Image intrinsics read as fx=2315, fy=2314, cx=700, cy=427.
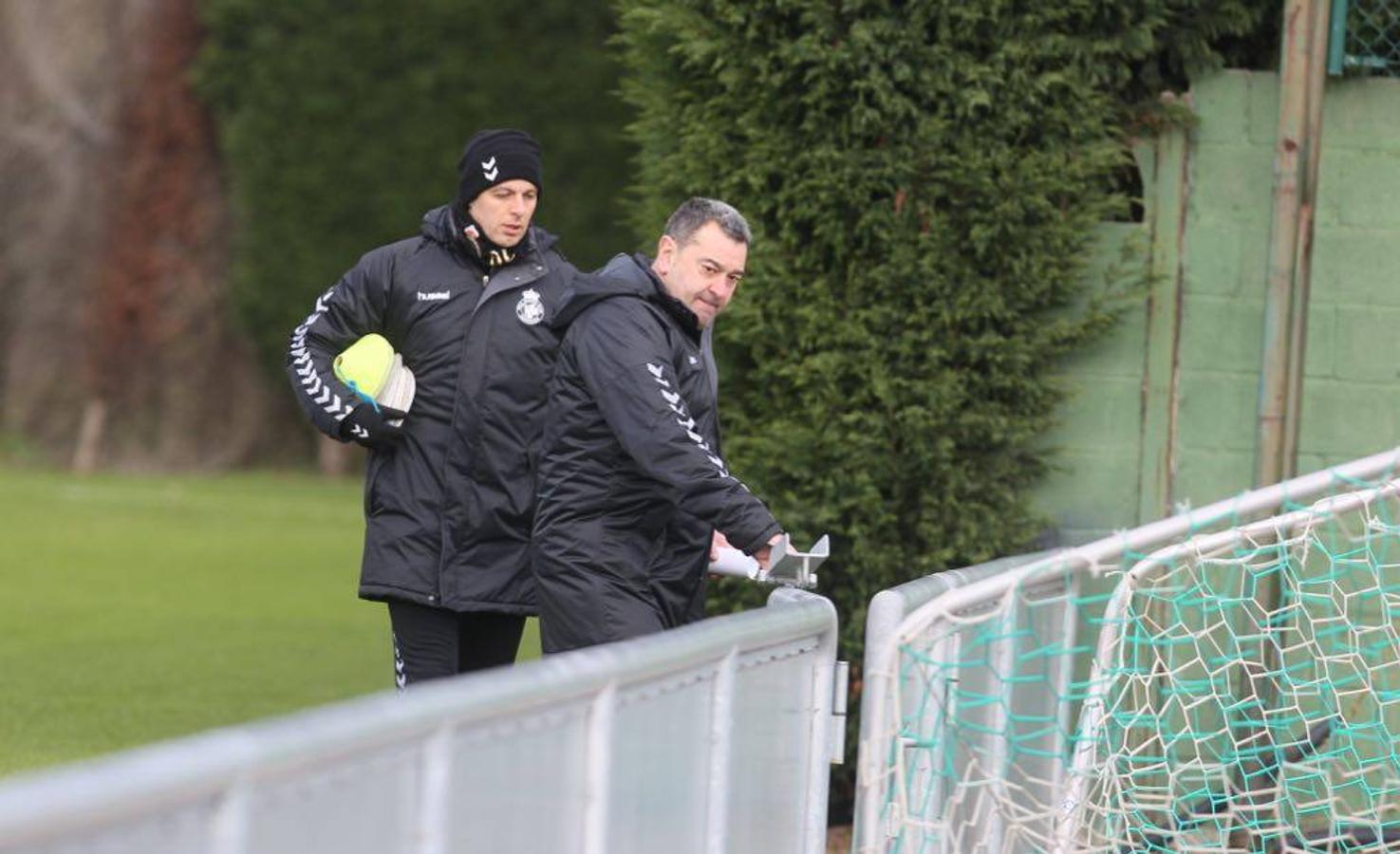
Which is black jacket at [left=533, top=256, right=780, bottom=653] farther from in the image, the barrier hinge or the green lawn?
the green lawn

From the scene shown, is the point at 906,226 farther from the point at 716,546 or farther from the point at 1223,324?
the point at 716,546

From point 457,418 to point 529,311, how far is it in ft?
1.10

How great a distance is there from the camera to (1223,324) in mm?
7164

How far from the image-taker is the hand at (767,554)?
507 centimetres

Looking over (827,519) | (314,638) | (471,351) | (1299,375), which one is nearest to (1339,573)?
(1299,375)

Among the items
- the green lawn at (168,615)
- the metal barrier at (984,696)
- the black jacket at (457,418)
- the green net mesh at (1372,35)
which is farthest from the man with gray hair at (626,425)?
the green lawn at (168,615)

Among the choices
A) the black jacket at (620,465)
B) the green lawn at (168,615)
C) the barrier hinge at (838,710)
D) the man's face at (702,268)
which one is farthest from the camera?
the green lawn at (168,615)

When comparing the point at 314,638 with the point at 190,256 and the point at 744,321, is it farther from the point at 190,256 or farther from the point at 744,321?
the point at 190,256

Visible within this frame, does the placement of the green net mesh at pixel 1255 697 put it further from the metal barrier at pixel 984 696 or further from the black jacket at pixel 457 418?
the black jacket at pixel 457 418

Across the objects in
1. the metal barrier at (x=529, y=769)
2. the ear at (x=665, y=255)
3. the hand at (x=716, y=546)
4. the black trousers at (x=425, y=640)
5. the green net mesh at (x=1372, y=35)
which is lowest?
the metal barrier at (x=529, y=769)

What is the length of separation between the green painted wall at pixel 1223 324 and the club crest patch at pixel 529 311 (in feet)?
6.28

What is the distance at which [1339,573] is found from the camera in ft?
21.4

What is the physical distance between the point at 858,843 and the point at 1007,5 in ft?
10.7

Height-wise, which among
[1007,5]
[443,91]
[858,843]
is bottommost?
[858,843]
